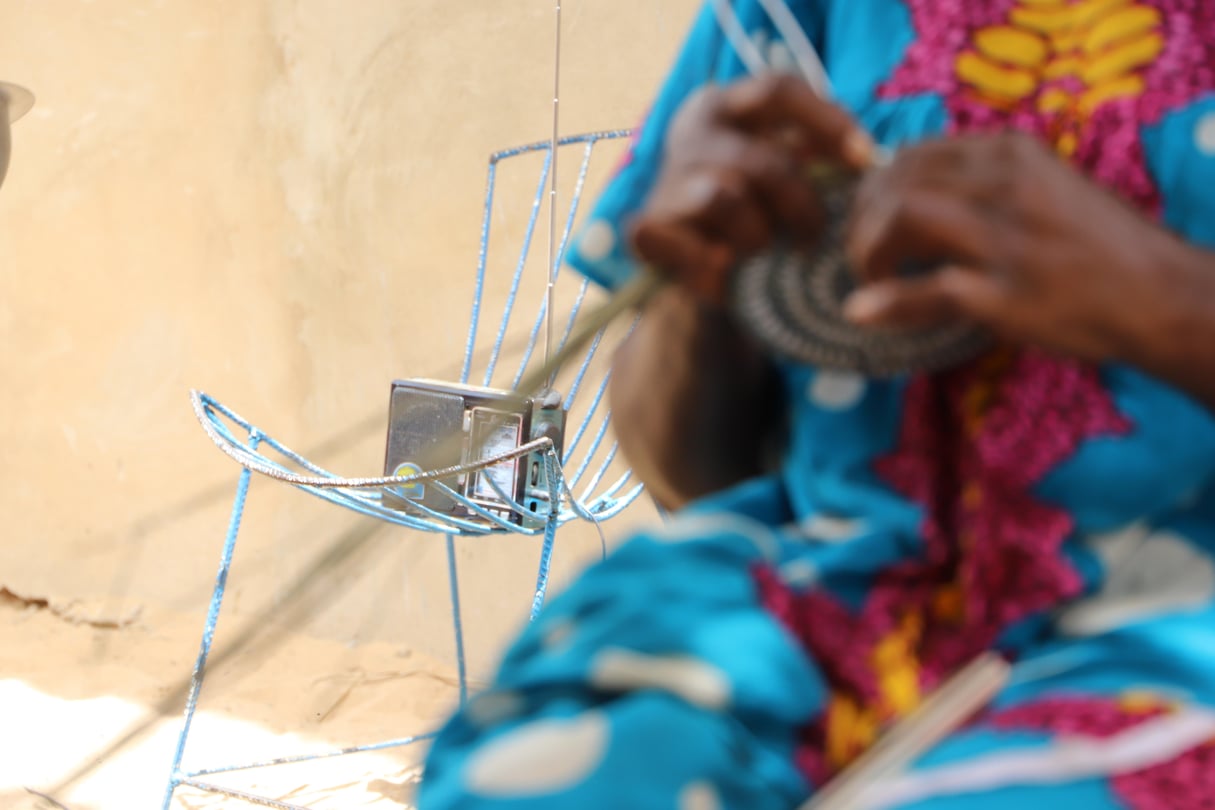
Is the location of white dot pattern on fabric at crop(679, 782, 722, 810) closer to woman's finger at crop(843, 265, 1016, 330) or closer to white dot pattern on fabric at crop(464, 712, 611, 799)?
white dot pattern on fabric at crop(464, 712, 611, 799)

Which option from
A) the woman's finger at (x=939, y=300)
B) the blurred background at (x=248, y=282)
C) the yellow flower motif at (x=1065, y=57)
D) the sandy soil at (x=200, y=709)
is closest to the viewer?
the woman's finger at (x=939, y=300)

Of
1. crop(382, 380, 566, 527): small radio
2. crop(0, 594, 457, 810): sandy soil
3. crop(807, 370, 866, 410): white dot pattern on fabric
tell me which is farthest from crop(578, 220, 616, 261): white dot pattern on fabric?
crop(0, 594, 457, 810): sandy soil

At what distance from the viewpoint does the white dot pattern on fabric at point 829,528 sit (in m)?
0.46

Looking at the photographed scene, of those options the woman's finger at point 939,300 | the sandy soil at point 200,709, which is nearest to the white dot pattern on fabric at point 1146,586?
the woman's finger at point 939,300

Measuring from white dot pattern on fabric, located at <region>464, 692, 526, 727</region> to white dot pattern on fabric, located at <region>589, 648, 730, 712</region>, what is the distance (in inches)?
1.1

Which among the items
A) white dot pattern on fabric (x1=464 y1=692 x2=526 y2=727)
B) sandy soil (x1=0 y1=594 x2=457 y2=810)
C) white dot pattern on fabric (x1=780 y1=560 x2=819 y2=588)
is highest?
white dot pattern on fabric (x1=464 y1=692 x2=526 y2=727)

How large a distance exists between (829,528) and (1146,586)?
0.11 m

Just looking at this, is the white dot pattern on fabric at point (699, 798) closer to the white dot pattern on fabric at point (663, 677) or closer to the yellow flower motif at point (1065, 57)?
the white dot pattern on fabric at point (663, 677)

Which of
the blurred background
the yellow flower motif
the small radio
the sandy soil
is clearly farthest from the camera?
the blurred background

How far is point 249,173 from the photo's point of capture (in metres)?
2.82

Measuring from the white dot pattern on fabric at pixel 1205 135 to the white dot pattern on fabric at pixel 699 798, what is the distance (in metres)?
0.29

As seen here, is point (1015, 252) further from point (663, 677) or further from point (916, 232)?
point (663, 677)

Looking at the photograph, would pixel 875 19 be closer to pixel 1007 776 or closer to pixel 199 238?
pixel 1007 776

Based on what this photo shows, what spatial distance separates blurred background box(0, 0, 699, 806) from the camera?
Result: 8.11 ft
